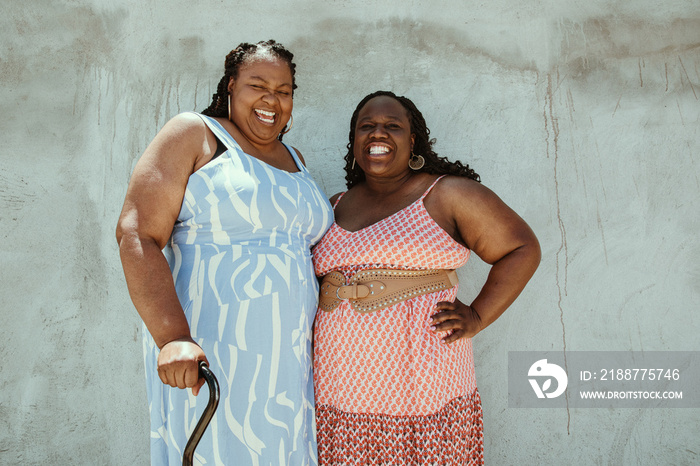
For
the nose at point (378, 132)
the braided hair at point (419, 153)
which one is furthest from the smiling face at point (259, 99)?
the braided hair at point (419, 153)

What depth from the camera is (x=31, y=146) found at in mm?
3256

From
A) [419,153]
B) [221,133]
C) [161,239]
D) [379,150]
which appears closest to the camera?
[161,239]

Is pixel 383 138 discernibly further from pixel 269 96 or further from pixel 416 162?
pixel 269 96

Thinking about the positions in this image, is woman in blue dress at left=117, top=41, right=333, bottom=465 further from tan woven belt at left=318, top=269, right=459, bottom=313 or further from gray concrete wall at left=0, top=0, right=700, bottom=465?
gray concrete wall at left=0, top=0, right=700, bottom=465

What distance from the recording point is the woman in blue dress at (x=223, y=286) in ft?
6.59

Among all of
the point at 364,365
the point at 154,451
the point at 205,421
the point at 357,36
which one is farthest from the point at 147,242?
the point at 357,36

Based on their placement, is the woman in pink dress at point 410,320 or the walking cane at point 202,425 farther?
the woman in pink dress at point 410,320

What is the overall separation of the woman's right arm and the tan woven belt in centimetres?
67

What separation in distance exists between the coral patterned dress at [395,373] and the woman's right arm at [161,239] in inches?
26.5

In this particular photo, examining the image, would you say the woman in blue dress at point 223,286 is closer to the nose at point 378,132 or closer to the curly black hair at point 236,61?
the curly black hair at point 236,61

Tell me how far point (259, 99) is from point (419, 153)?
83 cm

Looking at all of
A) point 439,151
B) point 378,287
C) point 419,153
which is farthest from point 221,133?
point 439,151

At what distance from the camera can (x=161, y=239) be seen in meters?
2.05

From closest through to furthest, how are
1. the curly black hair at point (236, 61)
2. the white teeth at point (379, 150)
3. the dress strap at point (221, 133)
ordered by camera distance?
the dress strap at point (221, 133) → the curly black hair at point (236, 61) → the white teeth at point (379, 150)
